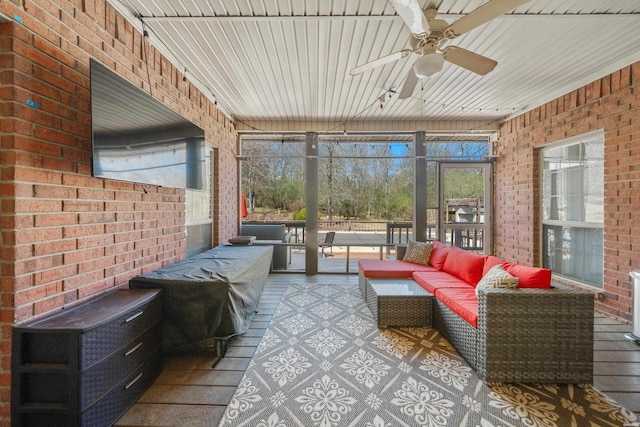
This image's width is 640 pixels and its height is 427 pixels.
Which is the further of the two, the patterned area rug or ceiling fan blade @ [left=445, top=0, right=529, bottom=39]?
the patterned area rug

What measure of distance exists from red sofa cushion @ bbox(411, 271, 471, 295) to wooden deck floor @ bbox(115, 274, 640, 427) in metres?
1.15

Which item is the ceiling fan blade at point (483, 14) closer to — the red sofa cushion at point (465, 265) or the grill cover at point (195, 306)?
the red sofa cushion at point (465, 265)

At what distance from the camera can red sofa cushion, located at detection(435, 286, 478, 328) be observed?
2098 mm

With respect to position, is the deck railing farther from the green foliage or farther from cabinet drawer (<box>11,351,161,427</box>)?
cabinet drawer (<box>11,351,161,427</box>)

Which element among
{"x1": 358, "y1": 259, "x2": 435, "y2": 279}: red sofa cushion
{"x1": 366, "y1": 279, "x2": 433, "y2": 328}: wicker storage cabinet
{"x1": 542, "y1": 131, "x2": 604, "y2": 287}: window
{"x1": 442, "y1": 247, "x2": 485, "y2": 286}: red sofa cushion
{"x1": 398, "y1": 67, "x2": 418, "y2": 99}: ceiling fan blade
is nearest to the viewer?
{"x1": 398, "y1": 67, "x2": 418, "y2": 99}: ceiling fan blade

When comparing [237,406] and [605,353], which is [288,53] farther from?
[605,353]

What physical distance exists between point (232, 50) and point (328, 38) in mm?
971

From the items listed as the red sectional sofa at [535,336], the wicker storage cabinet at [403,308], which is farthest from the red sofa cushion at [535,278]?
the wicker storage cabinet at [403,308]

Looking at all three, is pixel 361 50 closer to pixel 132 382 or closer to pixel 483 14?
pixel 483 14

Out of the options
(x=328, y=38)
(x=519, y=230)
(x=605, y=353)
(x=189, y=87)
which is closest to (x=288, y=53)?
(x=328, y=38)

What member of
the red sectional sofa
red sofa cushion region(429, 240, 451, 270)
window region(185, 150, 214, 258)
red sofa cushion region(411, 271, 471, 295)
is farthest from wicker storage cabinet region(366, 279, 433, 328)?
window region(185, 150, 214, 258)

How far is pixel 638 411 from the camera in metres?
1.62

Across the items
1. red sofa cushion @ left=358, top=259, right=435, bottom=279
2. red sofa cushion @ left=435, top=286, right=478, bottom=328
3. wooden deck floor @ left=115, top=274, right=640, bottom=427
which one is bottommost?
wooden deck floor @ left=115, top=274, right=640, bottom=427

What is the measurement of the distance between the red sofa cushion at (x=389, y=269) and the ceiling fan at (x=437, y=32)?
227 cm
